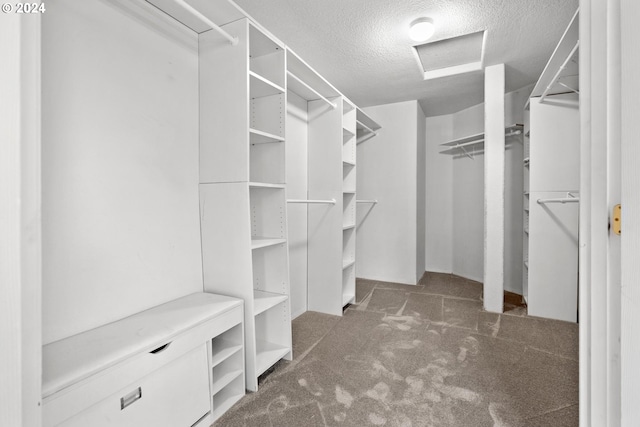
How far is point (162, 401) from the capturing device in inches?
54.0

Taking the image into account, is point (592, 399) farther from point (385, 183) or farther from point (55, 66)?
point (385, 183)

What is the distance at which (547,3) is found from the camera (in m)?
2.09

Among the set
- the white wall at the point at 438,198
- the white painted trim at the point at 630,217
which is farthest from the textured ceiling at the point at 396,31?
the white painted trim at the point at 630,217

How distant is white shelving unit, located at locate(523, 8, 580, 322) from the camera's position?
9.32 ft

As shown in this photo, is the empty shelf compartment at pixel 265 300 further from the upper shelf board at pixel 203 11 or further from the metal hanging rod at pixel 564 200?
the metal hanging rod at pixel 564 200

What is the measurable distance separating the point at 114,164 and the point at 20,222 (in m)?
0.93

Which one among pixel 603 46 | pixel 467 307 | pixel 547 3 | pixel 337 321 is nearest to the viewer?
pixel 603 46

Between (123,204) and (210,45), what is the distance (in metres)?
1.11

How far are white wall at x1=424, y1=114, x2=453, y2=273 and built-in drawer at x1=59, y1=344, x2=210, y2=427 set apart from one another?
4049 millimetres

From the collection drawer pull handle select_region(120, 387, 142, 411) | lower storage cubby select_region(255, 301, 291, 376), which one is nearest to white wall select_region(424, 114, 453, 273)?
lower storage cubby select_region(255, 301, 291, 376)

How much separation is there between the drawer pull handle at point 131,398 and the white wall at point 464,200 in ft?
13.3

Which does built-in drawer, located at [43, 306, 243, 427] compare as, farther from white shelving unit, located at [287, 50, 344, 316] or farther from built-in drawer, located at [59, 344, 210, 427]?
white shelving unit, located at [287, 50, 344, 316]

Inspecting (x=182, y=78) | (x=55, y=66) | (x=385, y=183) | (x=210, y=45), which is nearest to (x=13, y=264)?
(x=55, y=66)

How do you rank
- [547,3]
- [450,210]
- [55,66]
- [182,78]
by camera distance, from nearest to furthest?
[55,66]
[182,78]
[547,3]
[450,210]
